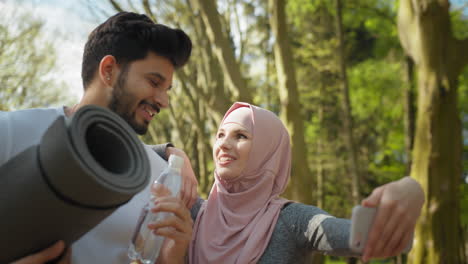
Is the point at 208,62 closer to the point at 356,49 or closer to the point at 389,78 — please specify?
the point at 389,78

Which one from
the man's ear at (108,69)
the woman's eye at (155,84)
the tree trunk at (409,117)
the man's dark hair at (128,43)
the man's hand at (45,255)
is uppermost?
the man's dark hair at (128,43)

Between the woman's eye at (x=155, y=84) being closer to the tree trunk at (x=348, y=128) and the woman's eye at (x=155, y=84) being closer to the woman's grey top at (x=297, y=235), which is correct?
the woman's grey top at (x=297, y=235)

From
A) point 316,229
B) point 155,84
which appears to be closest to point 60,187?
point 316,229

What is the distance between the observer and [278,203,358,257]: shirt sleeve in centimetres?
169

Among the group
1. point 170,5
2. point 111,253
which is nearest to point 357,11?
point 170,5

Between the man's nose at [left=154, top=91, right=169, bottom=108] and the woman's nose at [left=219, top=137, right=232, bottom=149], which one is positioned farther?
the man's nose at [left=154, top=91, right=169, bottom=108]

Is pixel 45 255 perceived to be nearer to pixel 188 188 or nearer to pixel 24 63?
pixel 188 188

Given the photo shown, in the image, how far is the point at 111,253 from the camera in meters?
1.94

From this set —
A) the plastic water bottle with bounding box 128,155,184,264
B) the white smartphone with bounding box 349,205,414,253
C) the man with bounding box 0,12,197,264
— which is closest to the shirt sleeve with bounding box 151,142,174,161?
the man with bounding box 0,12,197,264

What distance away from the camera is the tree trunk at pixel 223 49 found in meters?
5.38

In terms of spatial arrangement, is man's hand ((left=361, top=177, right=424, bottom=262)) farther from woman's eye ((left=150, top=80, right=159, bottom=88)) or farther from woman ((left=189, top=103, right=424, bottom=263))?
woman's eye ((left=150, top=80, right=159, bottom=88))

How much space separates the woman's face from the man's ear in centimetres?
70

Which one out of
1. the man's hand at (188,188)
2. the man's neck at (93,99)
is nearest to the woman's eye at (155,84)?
the man's neck at (93,99)

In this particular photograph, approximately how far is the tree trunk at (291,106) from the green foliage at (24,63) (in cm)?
1009
